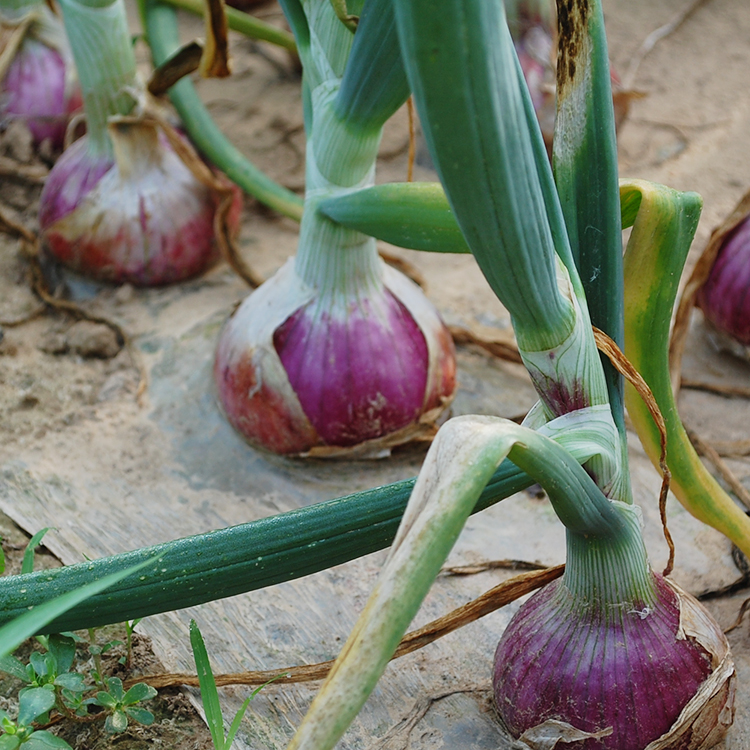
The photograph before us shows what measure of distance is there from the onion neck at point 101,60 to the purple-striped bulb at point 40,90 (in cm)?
33

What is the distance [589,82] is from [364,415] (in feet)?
1.86

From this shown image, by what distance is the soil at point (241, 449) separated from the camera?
826 millimetres

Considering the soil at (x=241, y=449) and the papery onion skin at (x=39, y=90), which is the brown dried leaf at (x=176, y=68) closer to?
the soil at (x=241, y=449)

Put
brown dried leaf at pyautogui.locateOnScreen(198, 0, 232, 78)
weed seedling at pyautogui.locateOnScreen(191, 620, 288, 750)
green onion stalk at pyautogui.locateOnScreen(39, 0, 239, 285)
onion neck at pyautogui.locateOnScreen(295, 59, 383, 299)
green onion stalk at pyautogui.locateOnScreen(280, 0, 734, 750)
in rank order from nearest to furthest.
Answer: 1. green onion stalk at pyautogui.locateOnScreen(280, 0, 734, 750)
2. weed seedling at pyautogui.locateOnScreen(191, 620, 288, 750)
3. onion neck at pyautogui.locateOnScreen(295, 59, 383, 299)
4. brown dried leaf at pyautogui.locateOnScreen(198, 0, 232, 78)
5. green onion stalk at pyautogui.locateOnScreen(39, 0, 239, 285)

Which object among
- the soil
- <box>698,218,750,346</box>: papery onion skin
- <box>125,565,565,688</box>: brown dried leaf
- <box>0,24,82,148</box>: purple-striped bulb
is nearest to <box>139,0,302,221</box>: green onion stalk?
the soil

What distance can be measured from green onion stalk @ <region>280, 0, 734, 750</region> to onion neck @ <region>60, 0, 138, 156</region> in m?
1.02

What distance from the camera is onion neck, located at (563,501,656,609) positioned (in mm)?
679

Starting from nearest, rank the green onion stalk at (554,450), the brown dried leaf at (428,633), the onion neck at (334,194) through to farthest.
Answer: the green onion stalk at (554,450), the brown dried leaf at (428,633), the onion neck at (334,194)

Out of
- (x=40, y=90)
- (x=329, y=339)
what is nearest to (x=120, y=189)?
(x=40, y=90)

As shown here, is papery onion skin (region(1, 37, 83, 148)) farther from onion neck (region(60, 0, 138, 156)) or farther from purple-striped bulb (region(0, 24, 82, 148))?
onion neck (region(60, 0, 138, 156))

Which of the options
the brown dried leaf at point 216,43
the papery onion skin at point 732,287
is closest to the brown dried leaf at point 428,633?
the papery onion skin at point 732,287

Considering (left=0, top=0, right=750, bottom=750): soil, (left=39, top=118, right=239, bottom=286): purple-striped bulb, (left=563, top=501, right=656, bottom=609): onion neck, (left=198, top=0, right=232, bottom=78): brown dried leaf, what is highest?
(left=198, top=0, right=232, bottom=78): brown dried leaf

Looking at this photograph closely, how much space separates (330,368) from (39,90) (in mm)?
Answer: 1096

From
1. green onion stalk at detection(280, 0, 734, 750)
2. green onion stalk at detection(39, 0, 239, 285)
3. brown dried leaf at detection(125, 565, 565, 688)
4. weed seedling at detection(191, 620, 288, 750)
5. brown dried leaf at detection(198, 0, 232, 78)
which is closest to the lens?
green onion stalk at detection(280, 0, 734, 750)
